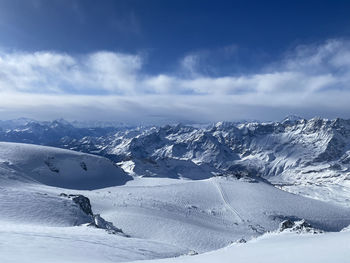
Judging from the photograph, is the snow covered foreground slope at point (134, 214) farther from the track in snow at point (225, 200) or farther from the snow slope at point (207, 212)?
the snow slope at point (207, 212)

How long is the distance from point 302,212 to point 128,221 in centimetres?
4219

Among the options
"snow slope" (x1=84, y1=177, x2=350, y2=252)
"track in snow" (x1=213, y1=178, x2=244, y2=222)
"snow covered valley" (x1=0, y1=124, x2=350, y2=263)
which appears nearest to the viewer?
"snow covered valley" (x1=0, y1=124, x2=350, y2=263)

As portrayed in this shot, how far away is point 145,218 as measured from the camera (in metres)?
46.4

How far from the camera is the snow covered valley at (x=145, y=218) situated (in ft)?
45.2

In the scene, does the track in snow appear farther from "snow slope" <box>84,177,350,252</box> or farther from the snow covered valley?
the snow covered valley

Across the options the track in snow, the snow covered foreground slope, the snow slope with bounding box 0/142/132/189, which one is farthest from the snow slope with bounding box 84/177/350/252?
the snow slope with bounding box 0/142/132/189

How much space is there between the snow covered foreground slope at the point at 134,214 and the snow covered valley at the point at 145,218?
106 millimetres

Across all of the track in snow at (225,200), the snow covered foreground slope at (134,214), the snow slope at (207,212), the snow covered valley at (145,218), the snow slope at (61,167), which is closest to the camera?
the snow covered valley at (145,218)

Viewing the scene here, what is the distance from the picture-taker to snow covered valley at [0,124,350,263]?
13.8m

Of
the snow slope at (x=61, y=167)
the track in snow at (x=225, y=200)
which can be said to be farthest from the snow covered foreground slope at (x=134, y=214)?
the snow slope at (x=61, y=167)

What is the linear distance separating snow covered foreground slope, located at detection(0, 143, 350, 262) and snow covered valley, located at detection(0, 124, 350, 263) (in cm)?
11

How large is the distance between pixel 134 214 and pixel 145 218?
8.18 ft

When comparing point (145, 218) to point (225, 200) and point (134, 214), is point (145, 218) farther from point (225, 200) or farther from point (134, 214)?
point (225, 200)

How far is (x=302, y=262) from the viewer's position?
9.39 m
